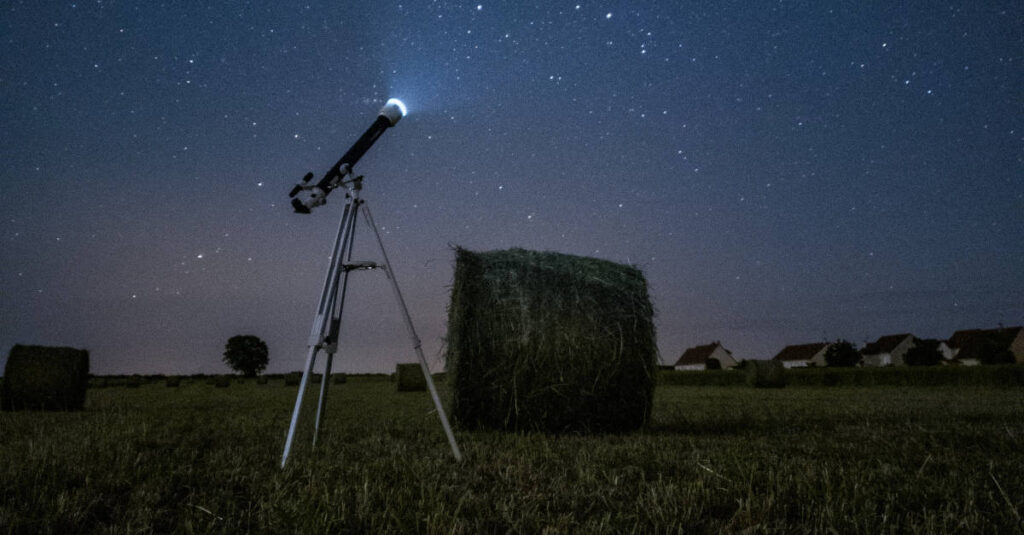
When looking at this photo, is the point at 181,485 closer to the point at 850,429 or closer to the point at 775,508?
the point at 775,508

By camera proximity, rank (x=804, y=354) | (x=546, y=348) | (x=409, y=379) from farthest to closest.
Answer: (x=804, y=354), (x=409, y=379), (x=546, y=348)

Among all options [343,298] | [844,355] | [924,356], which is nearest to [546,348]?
[343,298]

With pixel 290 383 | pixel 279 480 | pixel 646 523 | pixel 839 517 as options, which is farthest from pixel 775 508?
pixel 290 383

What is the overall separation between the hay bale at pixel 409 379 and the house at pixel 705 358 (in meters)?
67.7

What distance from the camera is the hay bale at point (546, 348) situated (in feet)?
22.1

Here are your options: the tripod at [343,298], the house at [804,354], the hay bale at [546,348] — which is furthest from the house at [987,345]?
the tripod at [343,298]

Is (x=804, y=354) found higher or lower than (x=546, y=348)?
lower

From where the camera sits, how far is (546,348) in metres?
6.74

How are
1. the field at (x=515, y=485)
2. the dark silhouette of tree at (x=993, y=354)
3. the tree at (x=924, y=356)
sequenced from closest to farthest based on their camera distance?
the field at (x=515, y=485), the dark silhouette of tree at (x=993, y=354), the tree at (x=924, y=356)

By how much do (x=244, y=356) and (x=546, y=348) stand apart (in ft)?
292

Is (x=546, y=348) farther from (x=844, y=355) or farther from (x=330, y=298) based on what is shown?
(x=844, y=355)

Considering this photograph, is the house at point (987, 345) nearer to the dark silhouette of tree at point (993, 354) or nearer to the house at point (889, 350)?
the dark silhouette of tree at point (993, 354)

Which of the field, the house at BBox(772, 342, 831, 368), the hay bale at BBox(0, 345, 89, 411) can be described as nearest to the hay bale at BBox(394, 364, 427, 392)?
the hay bale at BBox(0, 345, 89, 411)

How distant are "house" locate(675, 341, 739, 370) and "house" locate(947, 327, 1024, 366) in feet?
91.0
